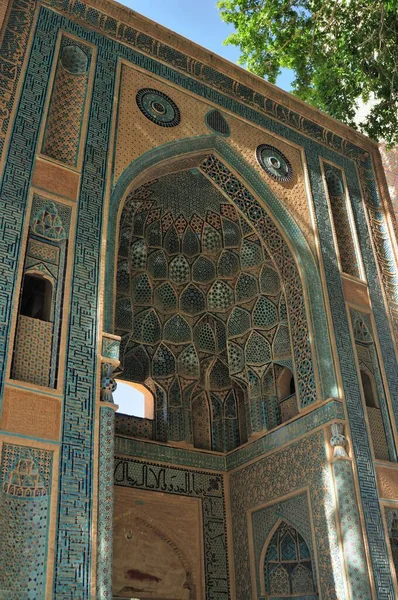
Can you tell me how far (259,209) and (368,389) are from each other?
8.17ft

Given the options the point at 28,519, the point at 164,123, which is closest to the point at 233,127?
the point at 164,123

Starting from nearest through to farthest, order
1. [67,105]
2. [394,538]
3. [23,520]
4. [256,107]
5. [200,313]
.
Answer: [23,520], [394,538], [67,105], [256,107], [200,313]

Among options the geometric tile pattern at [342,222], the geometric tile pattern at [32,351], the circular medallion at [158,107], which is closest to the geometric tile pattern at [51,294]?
the geometric tile pattern at [32,351]

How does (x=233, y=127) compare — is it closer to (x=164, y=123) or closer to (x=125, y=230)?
(x=164, y=123)

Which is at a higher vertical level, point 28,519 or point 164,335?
point 164,335

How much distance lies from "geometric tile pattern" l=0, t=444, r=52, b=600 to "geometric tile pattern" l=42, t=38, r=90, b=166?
298 cm

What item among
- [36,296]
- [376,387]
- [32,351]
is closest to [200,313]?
[376,387]

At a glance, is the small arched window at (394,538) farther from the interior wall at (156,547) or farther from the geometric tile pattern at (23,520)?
the geometric tile pattern at (23,520)

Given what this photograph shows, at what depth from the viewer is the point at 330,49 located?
9.34 m

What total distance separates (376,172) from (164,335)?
3.91 m

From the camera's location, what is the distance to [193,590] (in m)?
7.70

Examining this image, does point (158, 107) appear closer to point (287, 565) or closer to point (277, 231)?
point (277, 231)

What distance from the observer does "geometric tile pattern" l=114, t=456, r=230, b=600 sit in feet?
25.6

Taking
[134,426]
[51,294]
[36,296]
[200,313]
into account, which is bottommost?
[134,426]
